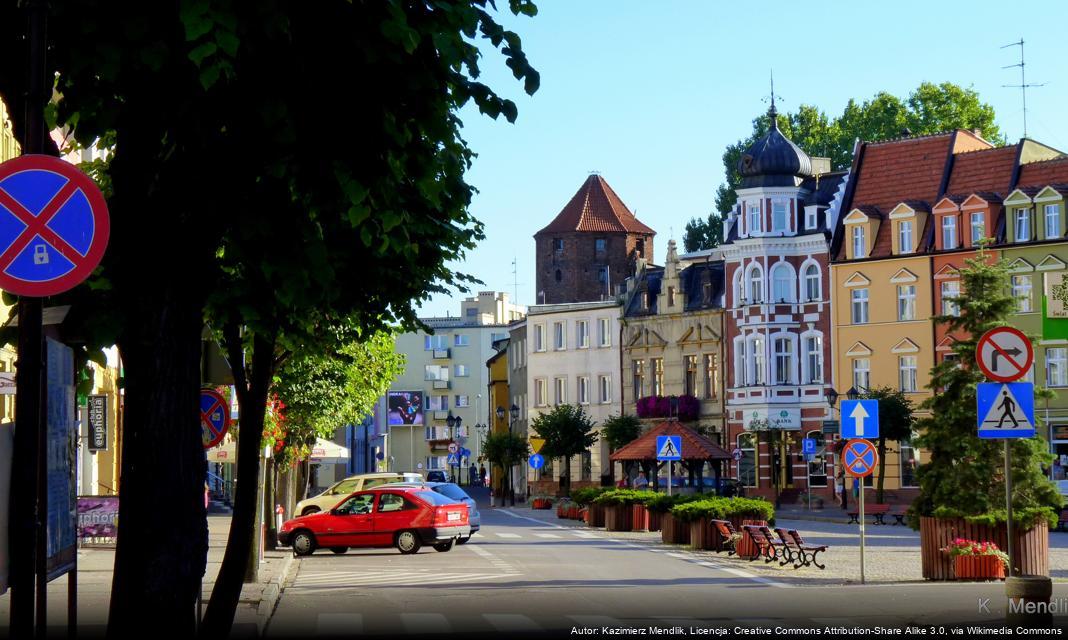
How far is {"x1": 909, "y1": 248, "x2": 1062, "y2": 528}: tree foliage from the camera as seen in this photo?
89.2ft

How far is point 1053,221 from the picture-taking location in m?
69.4

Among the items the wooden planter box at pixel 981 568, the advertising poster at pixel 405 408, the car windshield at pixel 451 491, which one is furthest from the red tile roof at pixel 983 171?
the advertising poster at pixel 405 408

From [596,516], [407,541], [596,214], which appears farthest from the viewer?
[596,214]

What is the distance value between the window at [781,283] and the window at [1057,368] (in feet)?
45.3

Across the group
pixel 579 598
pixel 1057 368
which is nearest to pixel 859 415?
pixel 579 598

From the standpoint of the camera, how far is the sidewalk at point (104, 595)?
728 inches

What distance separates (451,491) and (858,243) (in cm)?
3694

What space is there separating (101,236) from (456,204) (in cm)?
614

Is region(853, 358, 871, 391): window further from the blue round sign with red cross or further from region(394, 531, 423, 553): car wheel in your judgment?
the blue round sign with red cross

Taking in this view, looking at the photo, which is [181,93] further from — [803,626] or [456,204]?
[803,626]

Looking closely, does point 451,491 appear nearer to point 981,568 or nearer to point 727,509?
point 727,509

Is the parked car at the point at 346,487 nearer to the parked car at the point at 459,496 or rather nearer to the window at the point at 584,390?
the parked car at the point at 459,496

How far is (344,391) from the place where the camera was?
41719mm

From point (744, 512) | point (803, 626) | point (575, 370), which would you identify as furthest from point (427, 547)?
point (575, 370)
